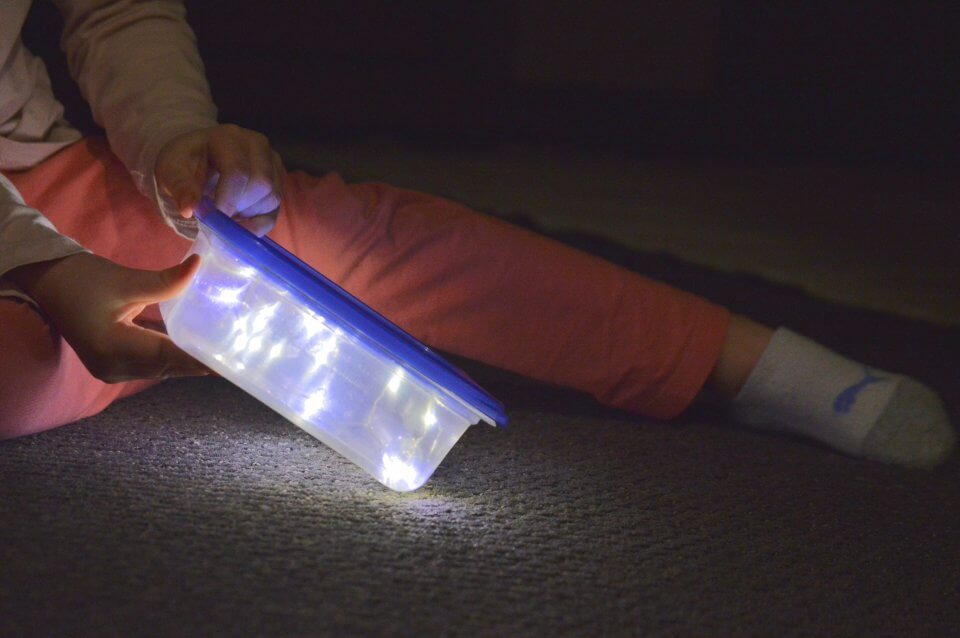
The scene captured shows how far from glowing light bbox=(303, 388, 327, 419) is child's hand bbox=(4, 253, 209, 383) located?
0.21 feet

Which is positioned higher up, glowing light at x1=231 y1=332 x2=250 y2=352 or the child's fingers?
the child's fingers

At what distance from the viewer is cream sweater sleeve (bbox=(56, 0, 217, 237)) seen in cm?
75

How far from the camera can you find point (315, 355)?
607 millimetres

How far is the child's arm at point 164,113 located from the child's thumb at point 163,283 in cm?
5

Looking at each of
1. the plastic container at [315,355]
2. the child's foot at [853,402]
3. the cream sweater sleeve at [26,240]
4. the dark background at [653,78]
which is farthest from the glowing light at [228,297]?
the dark background at [653,78]

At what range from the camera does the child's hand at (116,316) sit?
1.97ft

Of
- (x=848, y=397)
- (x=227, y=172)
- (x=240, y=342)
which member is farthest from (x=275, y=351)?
(x=848, y=397)

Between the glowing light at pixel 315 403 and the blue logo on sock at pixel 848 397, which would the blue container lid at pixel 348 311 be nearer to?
the glowing light at pixel 315 403

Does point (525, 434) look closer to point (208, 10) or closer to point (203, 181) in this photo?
point (203, 181)

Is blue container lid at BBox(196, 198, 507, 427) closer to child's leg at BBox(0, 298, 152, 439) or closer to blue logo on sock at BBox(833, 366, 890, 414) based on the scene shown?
child's leg at BBox(0, 298, 152, 439)

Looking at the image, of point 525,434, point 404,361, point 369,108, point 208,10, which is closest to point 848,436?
point 525,434

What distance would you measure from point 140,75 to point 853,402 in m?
0.59

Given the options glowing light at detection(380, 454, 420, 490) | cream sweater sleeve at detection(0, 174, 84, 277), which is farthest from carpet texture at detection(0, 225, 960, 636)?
cream sweater sleeve at detection(0, 174, 84, 277)

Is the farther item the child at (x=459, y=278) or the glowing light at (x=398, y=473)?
the child at (x=459, y=278)
